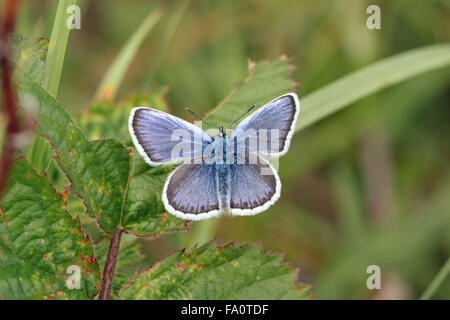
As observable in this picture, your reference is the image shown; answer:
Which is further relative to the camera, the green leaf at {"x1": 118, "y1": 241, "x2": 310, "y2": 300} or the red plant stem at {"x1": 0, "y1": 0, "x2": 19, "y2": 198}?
the green leaf at {"x1": 118, "y1": 241, "x2": 310, "y2": 300}

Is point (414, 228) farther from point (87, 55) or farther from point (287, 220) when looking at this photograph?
point (87, 55)

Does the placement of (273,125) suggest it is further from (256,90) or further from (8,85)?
(8,85)

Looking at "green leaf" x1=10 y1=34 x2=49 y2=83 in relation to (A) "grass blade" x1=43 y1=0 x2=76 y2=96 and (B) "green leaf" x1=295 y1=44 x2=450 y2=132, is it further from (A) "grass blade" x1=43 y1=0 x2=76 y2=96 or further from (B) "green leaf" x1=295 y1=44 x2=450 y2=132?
(B) "green leaf" x1=295 y1=44 x2=450 y2=132

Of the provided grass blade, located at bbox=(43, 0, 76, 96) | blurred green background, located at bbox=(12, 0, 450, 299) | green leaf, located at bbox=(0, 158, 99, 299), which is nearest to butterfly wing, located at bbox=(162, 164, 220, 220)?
green leaf, located at bbox=(0, 158, 99, 299)

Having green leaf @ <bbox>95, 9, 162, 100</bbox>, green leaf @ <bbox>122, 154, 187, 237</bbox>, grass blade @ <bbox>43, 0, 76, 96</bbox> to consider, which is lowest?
green leaf @ <bbox>122, 154, 187, 237</bbox>

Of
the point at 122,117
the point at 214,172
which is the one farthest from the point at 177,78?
the point at 214,172

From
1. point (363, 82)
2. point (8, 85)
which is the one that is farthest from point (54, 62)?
point (363, 82)
